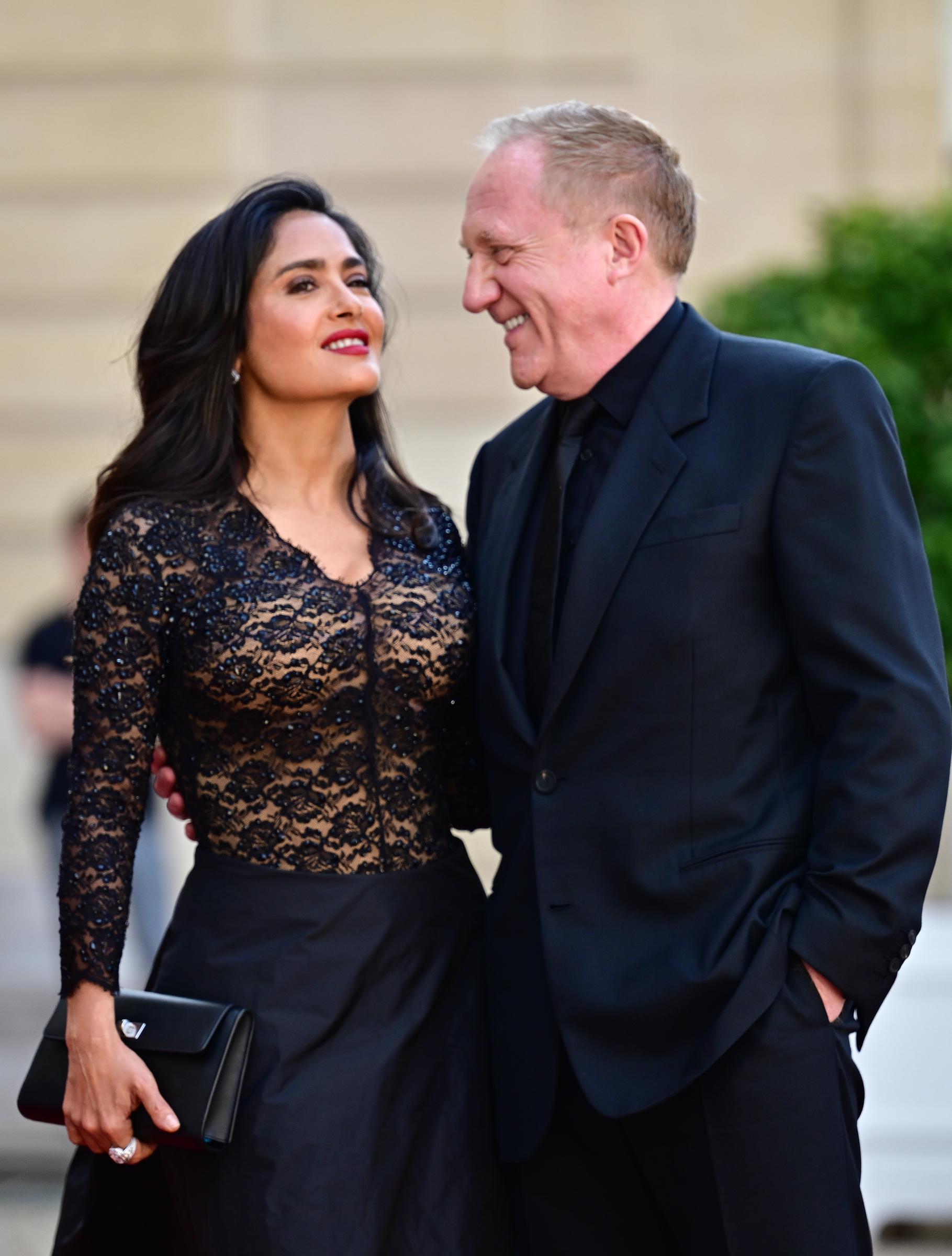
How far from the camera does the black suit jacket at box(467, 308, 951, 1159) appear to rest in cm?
236

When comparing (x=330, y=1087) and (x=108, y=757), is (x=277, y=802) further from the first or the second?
(x=330, y=1087)

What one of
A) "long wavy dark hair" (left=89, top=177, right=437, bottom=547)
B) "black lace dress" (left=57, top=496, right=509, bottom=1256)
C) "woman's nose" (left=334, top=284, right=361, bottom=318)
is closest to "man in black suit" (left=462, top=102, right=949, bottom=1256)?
"black lace dress" (left=57, top=496, right=509, bottom=1256)

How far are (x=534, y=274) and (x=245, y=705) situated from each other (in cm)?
88

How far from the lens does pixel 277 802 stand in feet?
8.99

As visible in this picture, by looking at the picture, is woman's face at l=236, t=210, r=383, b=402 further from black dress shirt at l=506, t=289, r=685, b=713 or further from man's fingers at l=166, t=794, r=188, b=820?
man's fingers at l=166, t=794, r=188, b=820

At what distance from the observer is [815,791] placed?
2441 millimetres

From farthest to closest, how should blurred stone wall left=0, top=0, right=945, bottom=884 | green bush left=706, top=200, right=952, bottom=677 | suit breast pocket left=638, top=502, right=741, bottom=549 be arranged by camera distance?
blurred stone wall left=0, top=0, right=945, bottom=884, green bush left=706, top=200, right=952, bottom=677, suit breast pocket left=638, top=502, right=741, bottom=549

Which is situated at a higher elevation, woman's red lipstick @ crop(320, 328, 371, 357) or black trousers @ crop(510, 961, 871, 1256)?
woman's red lipstick @ crop(320, 328, 371, 357)

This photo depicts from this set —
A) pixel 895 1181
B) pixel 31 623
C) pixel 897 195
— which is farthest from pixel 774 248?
pixel 895 1181

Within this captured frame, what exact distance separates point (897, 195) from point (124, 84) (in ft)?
14.5

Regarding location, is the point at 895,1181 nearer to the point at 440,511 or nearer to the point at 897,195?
the point at 440,511

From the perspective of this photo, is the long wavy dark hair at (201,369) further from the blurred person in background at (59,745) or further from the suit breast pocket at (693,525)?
the blurred person in background at (59,745)

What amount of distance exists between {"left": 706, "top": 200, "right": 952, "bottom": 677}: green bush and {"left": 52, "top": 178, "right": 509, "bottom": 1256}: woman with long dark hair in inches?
91.8

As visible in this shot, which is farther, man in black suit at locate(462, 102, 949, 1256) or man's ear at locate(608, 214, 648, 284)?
man's ear at locate(608, 214, 648, 284)
